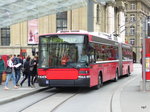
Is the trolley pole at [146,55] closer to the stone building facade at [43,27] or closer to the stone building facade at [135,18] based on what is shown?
the stone building facade at [43,27]

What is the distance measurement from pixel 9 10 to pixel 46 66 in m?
8.37

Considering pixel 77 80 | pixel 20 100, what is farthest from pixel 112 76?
pixel 20 100

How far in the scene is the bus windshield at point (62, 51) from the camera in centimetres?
1777

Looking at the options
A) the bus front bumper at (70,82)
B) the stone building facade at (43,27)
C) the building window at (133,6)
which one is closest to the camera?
the bus front bumper at (70,82)

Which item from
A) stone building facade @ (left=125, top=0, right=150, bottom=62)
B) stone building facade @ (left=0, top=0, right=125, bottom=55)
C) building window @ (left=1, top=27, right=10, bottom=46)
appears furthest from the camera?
stone building facade @ (left=125, top=0, right=150, bottom=62)

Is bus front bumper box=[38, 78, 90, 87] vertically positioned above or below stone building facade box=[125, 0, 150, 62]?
below

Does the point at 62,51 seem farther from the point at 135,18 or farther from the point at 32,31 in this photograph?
the point at 135,18

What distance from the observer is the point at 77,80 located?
17.7m

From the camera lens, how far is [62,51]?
712 inches

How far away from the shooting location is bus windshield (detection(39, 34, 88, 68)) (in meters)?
17.8

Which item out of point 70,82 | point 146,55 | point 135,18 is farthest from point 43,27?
point 135,18

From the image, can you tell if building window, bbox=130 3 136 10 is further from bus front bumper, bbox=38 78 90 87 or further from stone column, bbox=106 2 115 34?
bus front bumper, bbox=38 78 90 87

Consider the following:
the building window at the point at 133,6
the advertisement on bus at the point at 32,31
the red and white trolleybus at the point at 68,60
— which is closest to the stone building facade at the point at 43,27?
the advertisement on bus at the point at 32,31

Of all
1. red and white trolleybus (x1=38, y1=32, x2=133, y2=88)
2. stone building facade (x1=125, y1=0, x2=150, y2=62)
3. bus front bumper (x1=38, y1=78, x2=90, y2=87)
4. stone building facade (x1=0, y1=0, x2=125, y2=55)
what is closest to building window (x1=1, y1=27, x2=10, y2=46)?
stone building facade (x1=0, y1=0, x2=125, y2=55)
